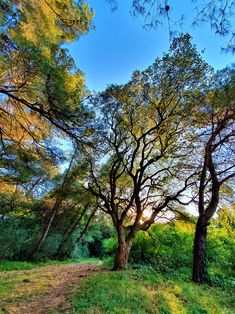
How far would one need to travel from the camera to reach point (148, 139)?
10039 mm

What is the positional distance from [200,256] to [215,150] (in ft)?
12.9

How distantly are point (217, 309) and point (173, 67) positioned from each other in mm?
6883

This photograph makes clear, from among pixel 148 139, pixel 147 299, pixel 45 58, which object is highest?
pixel 148 139

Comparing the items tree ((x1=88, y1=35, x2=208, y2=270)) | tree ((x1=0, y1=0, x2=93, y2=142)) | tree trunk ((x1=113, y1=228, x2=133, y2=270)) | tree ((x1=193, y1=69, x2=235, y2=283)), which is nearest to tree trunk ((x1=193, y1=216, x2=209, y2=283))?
tree ((x1=193, y1=69, x2=235, y2=283))

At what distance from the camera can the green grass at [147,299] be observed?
4.58 m

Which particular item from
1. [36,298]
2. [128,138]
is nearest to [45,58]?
[36,298]

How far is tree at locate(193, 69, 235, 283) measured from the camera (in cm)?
755

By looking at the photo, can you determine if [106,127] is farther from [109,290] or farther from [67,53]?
[109,290]

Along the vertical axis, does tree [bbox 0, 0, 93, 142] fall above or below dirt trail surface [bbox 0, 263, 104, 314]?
above

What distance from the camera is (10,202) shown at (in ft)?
43.7

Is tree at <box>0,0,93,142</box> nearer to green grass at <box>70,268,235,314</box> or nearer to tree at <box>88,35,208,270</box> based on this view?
tree at <box>88,35,208,270</box>

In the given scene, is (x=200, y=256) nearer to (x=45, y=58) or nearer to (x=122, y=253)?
(x=122, y=253)

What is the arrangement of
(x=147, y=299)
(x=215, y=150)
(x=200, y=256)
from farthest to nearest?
(x=215, y=150), (x=200, y=256), (x=147, y=299)

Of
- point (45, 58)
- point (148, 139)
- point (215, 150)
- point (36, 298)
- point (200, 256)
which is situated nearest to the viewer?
point (45, 58)
